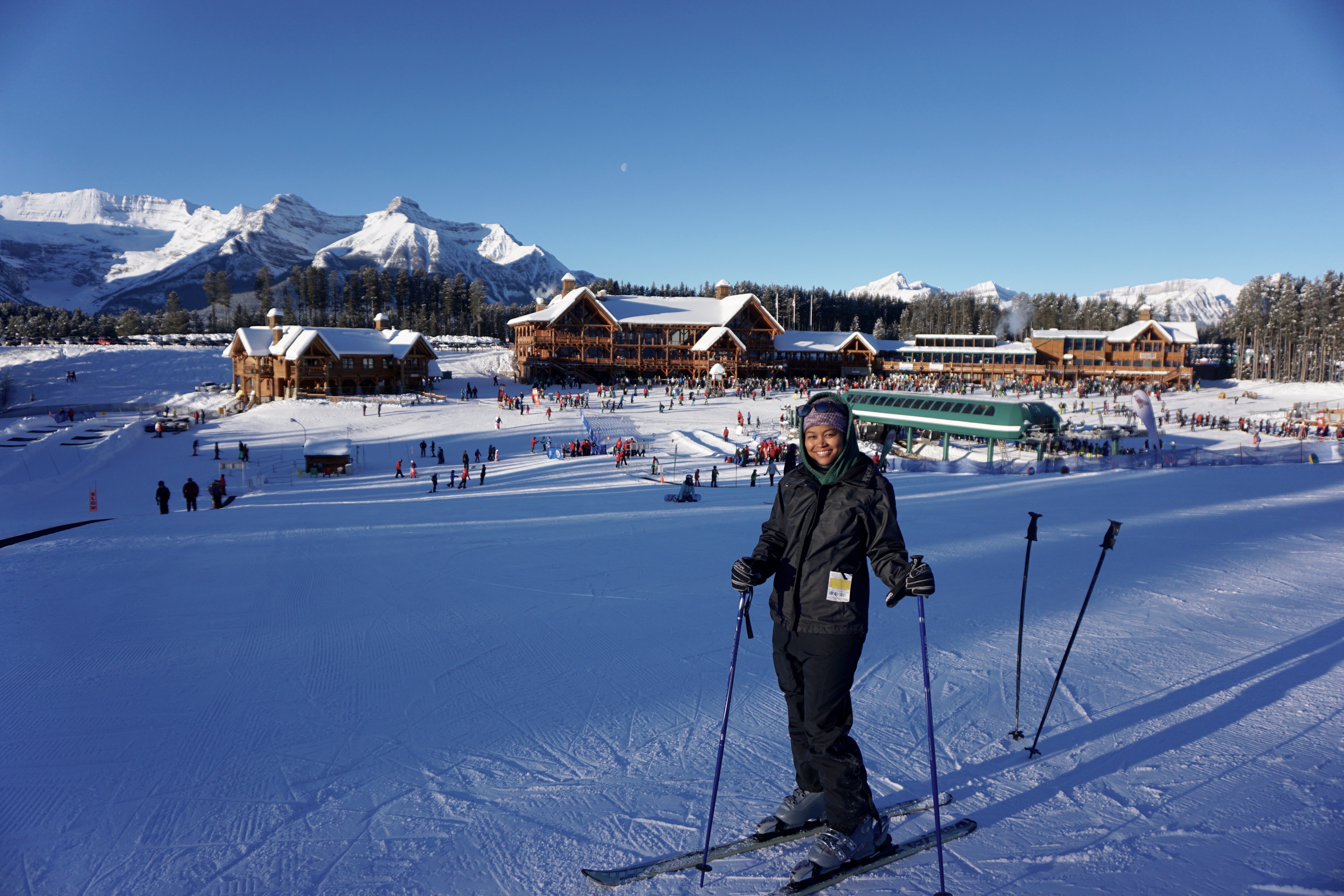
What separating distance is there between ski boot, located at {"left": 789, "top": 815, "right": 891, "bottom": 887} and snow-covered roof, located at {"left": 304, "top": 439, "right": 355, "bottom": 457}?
24300 mm

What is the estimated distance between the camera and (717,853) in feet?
9.27

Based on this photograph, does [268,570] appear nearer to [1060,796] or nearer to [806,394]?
[1060,796]

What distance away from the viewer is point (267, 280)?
9594 centimetres

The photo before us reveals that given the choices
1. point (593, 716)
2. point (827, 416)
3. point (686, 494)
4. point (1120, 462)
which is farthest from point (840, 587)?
point (1120, 462)

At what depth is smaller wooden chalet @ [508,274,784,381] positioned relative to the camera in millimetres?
53438

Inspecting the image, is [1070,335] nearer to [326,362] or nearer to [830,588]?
[326,362]

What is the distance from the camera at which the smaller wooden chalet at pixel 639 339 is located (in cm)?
5344

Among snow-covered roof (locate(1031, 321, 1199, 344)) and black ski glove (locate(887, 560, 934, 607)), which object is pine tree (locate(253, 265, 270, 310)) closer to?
snow-covered roof (locate(1031, 321, 1199, 344))

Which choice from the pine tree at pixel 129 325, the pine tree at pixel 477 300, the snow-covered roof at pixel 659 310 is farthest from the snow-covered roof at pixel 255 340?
the pine tree at pixel 477 300

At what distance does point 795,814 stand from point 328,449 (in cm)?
2461

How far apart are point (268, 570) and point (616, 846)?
6.94 m

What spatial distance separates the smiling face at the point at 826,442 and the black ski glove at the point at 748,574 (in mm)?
523

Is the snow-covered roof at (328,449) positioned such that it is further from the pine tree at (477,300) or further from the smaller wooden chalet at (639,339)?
the pine tree at (477,300)

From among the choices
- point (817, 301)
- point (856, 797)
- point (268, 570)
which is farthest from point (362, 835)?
point (817, 301)
